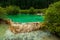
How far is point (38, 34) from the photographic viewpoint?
18.6 meters

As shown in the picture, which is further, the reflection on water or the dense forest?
the dense forest

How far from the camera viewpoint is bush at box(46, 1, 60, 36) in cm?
1844

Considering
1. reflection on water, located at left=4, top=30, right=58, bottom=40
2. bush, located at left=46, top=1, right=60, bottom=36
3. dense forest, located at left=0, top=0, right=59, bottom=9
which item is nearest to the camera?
reflection on water, located at left=4, top=30, right=58, bottom=40

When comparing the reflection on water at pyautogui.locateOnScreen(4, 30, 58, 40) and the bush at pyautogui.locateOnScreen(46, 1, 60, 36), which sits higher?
the bush at pyautogui.locateOnScreen(46, 1, 60, 36)

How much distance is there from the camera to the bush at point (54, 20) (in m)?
18.4

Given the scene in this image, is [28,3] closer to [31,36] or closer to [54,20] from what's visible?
[54,20]

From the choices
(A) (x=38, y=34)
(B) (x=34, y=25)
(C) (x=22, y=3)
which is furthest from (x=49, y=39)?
(C) (x=22, y=3)

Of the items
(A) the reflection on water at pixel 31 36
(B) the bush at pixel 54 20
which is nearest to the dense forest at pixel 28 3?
(B) the bush at pixel 54 20

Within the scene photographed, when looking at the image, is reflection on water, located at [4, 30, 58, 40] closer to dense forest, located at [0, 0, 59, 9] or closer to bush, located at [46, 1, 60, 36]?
bush, located at [46, 1, 60, 36]

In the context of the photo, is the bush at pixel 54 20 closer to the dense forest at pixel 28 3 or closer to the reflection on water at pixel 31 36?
the reflection on water at pixel 31 36

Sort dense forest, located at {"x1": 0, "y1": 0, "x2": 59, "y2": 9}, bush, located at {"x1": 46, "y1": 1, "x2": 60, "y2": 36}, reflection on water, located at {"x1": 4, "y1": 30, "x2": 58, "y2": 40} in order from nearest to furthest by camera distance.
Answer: reflection on water, located at {"x1": 4, "y1": 30, "x2": 58, "y2": 40} → bush, located at {"x1": 46, "y1": 1, "x2": 60, "y2": 36} → dense forest, located at {"x1": 0, "y1": 0, "x2": 59, "y2": 9}

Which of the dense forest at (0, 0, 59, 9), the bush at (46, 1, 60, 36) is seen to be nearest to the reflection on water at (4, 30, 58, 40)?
the bush at (46, 1, 60, 36)

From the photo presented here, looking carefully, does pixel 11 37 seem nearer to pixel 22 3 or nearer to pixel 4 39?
pixel 4 39

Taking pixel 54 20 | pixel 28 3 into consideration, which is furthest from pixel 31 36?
pixel 28 3
